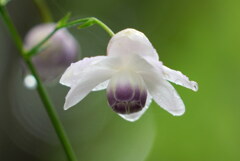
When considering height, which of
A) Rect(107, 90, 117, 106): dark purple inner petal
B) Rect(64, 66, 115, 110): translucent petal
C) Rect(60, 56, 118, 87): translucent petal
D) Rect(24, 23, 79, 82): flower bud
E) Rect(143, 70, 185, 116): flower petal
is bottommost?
Rect(143, 70, 185, 116): flower petal

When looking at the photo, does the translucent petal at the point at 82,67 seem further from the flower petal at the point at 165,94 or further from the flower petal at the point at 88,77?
the flower petal at the point at 165,94

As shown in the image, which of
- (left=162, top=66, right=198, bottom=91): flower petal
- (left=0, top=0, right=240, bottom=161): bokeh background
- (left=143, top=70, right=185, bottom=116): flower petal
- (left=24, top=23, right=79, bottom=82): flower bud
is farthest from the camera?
(left=0, top=0, right=240, bottom=161): bokeh background

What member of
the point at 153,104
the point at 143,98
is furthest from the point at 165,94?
the point at 153,104

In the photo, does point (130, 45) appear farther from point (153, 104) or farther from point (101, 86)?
point (153, 104)

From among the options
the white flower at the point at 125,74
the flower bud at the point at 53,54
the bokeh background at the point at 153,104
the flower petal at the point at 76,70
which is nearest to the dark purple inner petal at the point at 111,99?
the white flower at the point at 125,74

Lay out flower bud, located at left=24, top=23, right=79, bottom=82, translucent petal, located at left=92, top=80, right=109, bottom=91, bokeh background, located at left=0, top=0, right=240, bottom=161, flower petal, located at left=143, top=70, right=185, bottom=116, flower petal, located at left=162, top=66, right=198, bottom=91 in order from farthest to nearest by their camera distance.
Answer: bokeh background, located at left=0, top=0, right=240, bottom=161 → flower bud, located at left=24, top=23, right=79, bottom=82 → translucent petal, located at left=92, top=80, right=109, bottom=91 → flower petal, located at left=143, top=70, right=185, bottom=116 → flower petal, located at left=162, top=66, right=198, bottom=91

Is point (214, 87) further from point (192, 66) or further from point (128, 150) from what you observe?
point (128, 150)

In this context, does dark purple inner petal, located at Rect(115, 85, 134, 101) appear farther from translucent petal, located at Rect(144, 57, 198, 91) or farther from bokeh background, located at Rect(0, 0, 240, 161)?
bokeh background, located at Rect(0, 0, 240, 161)

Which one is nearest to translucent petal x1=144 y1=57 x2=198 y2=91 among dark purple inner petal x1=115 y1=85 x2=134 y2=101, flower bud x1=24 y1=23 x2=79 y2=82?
dark purple inner petal x1=115 y1=85 x2=134 y2=101
